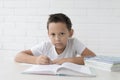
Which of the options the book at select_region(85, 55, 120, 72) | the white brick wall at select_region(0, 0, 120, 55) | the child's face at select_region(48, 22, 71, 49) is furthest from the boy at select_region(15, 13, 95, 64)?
the white brick wall at select_region(0, 0, 120, 55)

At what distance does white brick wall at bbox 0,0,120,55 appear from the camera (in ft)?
8.30

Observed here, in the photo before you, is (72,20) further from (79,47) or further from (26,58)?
(26,58)

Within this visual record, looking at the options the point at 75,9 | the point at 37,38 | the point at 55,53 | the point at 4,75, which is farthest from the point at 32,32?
the point at 4,75

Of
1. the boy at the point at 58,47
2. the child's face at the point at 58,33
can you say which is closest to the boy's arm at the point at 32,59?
the boy at the point at 58,47

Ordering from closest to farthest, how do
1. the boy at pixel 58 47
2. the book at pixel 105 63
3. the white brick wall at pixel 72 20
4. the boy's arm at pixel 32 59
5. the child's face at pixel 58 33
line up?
1. the book at pixel 105 63
2. the boy's arm at pixel 32 59
3. the boy at pixel 58 47
4. the child's face at pixel 58 33
5. the white brick wall at pixel 72 20

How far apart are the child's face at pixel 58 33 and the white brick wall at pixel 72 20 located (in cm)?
82

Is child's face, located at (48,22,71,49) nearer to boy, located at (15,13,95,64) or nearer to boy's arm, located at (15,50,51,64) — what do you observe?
boy, located at (15,13,95,64)

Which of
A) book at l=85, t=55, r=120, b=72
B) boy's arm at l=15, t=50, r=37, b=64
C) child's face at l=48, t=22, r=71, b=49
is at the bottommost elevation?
boy's arm at l=15, t=50, r=37, b=64

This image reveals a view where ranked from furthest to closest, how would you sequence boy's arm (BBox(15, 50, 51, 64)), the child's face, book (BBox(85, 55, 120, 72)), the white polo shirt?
the white polo shirt → the child's face → boy's arm (BBox(15, 50, 51, 64)) → book (BBox(85, 55, 120, 72))

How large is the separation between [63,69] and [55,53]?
2.40 feet

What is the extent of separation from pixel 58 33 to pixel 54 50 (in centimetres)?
21

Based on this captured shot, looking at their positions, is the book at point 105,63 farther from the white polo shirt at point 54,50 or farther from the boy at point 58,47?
the white polo shirt at point 54,50

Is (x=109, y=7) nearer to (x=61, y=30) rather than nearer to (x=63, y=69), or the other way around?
(x=61, y=30)

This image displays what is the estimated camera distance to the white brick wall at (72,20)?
253cm
